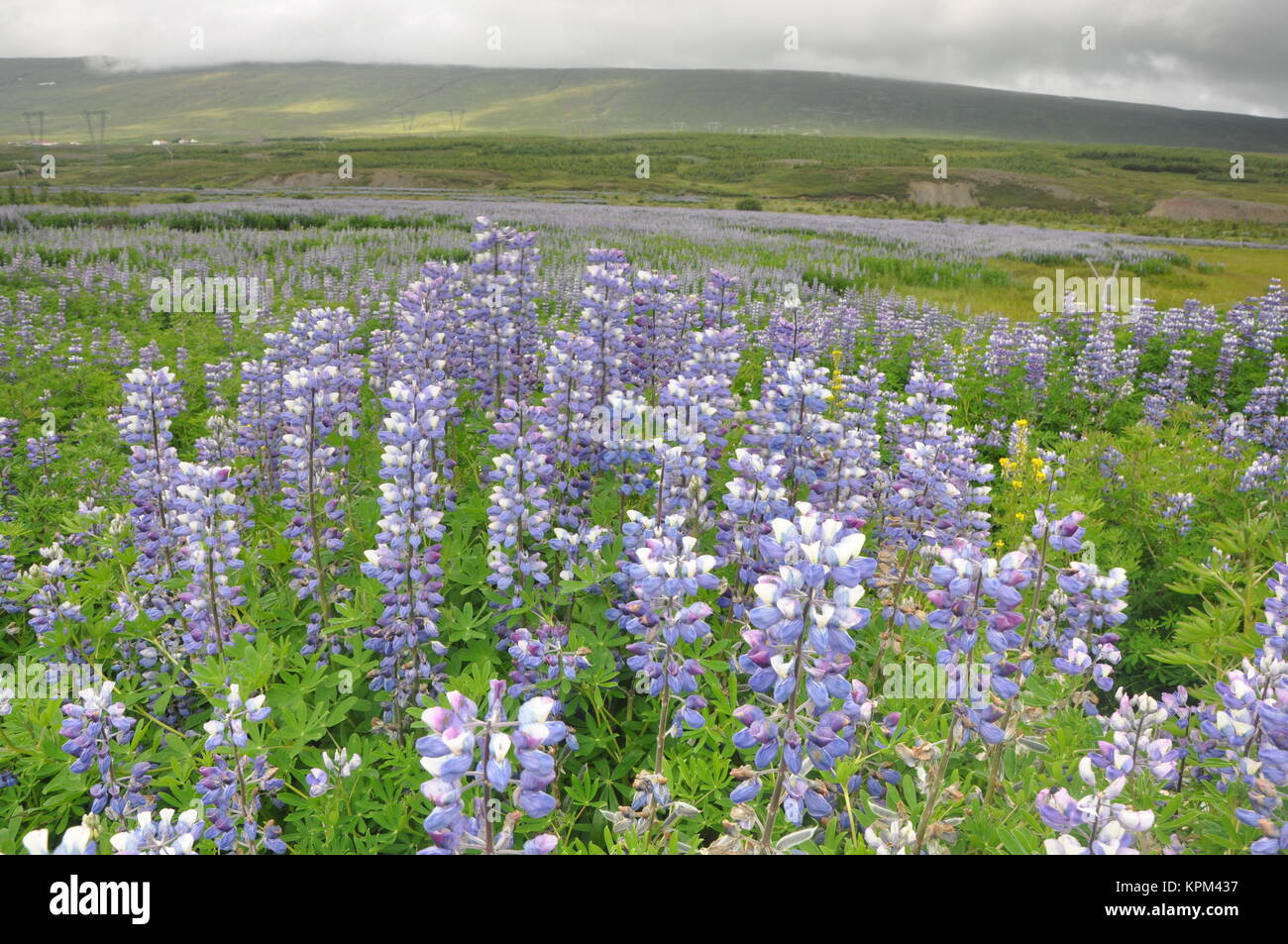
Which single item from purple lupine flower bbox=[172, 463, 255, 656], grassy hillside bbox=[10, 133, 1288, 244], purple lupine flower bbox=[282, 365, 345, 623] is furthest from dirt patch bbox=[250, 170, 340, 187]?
purple lupine flower bbox=[172, 463, 255, 656]

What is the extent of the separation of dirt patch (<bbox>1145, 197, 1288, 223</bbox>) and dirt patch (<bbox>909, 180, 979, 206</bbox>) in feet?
43.1

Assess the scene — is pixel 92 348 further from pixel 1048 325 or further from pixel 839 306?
pixel 1048 325

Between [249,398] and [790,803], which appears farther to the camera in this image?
[249,398]

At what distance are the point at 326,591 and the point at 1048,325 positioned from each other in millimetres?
12710

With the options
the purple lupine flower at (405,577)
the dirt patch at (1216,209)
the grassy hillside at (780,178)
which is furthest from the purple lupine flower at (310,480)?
the dirt patch at (1216,209)

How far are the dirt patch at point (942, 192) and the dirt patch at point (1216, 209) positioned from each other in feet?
43.1

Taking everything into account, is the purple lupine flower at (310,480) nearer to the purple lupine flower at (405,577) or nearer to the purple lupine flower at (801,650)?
the purple lupine flower at (405,577)

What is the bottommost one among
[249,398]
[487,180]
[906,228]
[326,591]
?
[326,591]

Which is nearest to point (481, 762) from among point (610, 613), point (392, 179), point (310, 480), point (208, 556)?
point (610, 613)

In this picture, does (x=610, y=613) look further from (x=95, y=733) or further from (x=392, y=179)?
(x=392, y=179)

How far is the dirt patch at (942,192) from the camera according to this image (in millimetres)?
60906

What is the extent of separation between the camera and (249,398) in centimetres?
545

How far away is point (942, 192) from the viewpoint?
206ft
